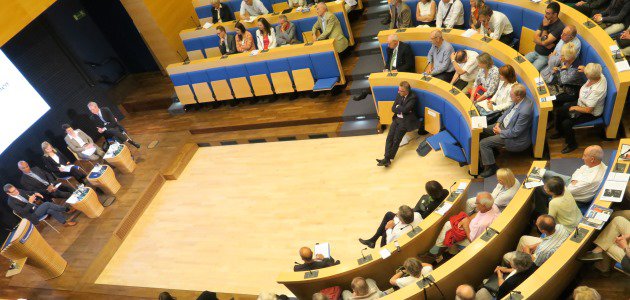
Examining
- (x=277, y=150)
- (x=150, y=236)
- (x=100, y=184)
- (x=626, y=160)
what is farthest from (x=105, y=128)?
(x=626, y=160)

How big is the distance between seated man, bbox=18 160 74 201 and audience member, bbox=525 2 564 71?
6.00 m

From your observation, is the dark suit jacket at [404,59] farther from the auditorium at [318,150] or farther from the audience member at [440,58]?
the audience member at [440,58]

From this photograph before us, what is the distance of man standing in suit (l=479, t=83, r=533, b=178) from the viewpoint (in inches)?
147

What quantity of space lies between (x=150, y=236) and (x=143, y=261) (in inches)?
14.7

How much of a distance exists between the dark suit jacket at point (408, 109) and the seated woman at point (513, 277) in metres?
2.16

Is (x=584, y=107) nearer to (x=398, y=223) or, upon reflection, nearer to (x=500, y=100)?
(x=500, y=100)

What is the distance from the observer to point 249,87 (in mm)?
6547

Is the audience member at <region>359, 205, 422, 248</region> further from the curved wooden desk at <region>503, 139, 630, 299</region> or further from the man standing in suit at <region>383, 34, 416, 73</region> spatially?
the man standing in suit at <region>383, 34, 416, 73</region>

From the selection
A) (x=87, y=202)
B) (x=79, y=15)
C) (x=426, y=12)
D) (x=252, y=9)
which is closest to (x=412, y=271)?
(x=426, y=12)

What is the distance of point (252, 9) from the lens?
688 cm

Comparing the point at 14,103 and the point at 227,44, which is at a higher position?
the point at 14,103

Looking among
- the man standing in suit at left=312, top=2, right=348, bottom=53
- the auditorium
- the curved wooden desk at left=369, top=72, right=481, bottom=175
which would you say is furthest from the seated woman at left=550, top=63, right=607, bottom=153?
the man standing in suit at left=312, top=2, right=348, bottom=53

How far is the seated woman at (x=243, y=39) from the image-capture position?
6457 mm

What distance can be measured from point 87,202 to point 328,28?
386 centimetres
